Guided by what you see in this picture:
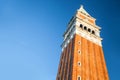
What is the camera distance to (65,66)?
108 ft

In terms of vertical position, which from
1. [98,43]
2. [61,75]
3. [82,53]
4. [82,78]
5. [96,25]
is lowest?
[82,78]

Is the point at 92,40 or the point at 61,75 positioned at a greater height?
the point at 92,40

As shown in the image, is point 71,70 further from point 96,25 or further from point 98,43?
point 96,25

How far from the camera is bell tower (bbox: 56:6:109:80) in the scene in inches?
1163

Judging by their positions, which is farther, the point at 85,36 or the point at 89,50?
the point at 85,36

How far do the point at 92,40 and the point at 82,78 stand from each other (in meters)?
11.1

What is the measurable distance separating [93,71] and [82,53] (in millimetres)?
3714

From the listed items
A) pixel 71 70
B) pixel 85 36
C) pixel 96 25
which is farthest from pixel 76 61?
pixel 96 25

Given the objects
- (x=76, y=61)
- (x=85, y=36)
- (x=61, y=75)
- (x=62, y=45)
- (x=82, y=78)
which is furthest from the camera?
(x=62, y=45)

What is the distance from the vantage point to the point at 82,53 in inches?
1289

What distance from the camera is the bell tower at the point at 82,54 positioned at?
96.9ft

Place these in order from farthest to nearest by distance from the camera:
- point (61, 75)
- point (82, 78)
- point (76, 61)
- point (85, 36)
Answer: point (85, 36) → point (61, 75) → point (76, 61) → point (82, 78)

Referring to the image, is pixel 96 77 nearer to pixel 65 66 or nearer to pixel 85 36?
pixel 65 66

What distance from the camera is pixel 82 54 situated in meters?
32.6
